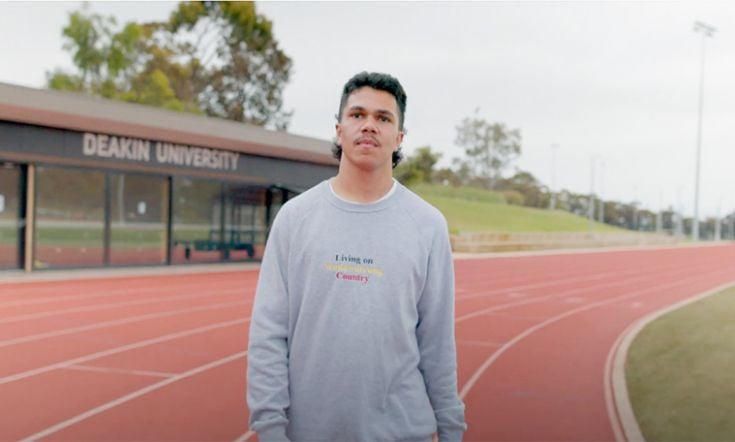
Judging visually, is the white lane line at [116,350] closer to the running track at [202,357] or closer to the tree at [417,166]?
the running track at [202,357]

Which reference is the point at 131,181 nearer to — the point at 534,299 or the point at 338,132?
the point at 534,299

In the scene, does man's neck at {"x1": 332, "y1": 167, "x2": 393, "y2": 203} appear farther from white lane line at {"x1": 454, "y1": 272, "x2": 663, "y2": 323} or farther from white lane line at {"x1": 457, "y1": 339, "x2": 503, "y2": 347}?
white lane line at {"x1": 454, "y1": 272, "x2": 663, "y2": 323}

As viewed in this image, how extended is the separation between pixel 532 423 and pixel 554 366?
9.02ft

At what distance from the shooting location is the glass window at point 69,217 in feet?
64.0

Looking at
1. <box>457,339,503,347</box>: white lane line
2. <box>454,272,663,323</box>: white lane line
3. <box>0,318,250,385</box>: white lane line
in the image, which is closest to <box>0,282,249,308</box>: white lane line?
<box>0,318,250,385</box>: white lane line

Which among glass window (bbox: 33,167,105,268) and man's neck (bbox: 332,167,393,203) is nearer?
man's neck (bbox: 332,167,393,203)

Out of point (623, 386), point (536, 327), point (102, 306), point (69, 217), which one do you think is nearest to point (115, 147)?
point (69, 217)

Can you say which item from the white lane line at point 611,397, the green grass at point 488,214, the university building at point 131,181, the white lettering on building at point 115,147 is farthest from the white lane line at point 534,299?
the green grass at point 488,214

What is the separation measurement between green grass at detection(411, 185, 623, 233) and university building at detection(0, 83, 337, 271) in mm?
27180

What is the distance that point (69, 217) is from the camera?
65.9 ft

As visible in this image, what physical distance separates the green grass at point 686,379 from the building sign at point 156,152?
13.4m

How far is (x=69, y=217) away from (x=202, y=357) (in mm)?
12284

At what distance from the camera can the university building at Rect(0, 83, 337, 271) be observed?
60.1ft

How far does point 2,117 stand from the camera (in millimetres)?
17500
